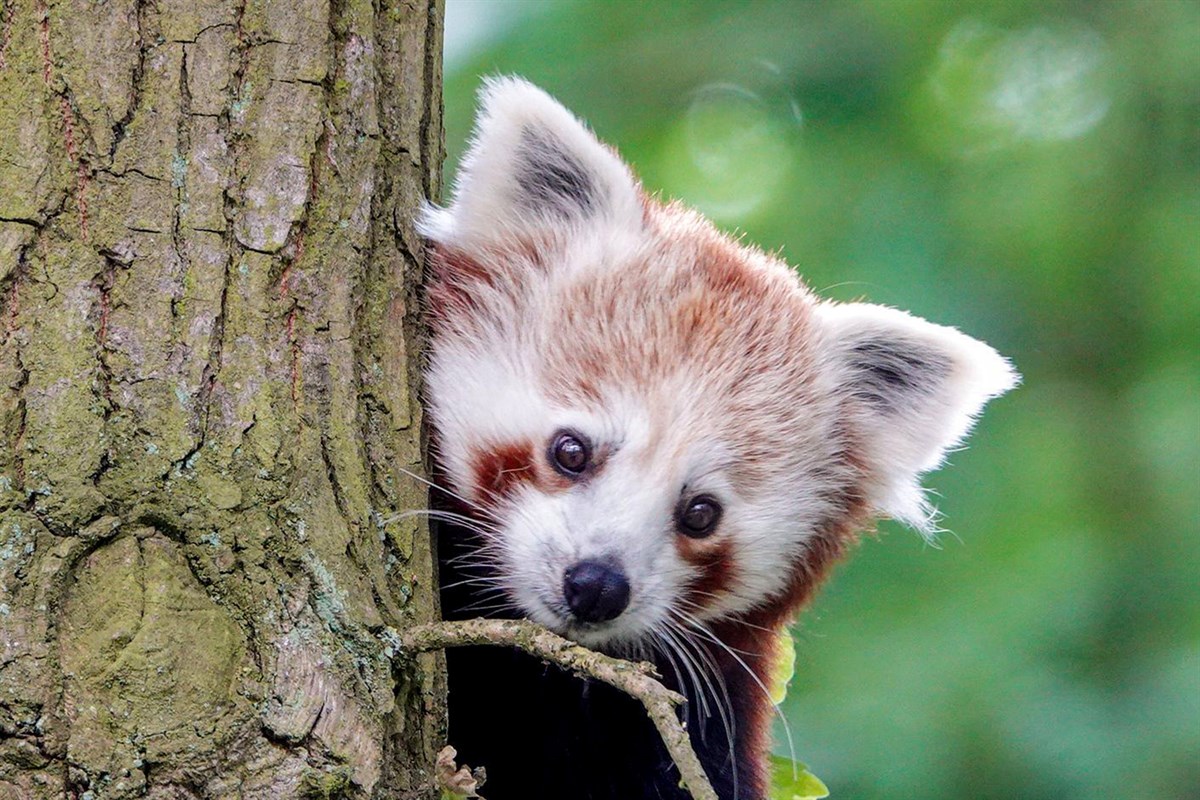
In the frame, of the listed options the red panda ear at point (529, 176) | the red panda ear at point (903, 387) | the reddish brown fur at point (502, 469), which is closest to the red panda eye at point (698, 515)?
the reddish brown fur at point (502, 469)

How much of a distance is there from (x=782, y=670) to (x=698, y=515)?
58 centimetres

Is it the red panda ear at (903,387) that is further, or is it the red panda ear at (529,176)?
the red panda ear at (903,387)

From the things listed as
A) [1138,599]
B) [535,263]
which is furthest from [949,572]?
[535,263]

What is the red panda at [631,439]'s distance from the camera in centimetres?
274

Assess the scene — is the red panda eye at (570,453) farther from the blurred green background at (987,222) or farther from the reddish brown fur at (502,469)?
the blurred green background at (987,222)

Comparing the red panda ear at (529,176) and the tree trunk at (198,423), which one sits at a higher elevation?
the red panda ear at (529,176)

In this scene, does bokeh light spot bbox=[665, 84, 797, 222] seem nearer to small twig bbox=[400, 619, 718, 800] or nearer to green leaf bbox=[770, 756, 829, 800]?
green leaf bbox=[770, 756, 829, 800]

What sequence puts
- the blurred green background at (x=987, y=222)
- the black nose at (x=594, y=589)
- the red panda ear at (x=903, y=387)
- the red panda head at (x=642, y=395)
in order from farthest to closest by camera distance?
the blurred green background at (x=987, y=222) < the red panda ear at (x=903, y=387) < the red panda head at (x=642, y=395) < the black nose at (x=594, y=589)

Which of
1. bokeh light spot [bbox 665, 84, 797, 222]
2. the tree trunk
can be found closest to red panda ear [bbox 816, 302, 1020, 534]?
the tree trunk

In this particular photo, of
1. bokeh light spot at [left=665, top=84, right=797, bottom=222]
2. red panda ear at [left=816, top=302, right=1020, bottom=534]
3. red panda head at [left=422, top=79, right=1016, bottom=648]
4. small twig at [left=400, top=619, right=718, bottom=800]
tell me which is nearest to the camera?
small twig at [left=400, top=619, right=718, bottom=800]

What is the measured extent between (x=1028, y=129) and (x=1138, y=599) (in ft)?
6.60

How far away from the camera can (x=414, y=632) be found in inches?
72.7

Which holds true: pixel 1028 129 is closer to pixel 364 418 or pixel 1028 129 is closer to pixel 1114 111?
pixel 1114 111

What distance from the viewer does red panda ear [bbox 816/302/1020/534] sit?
310 cm
